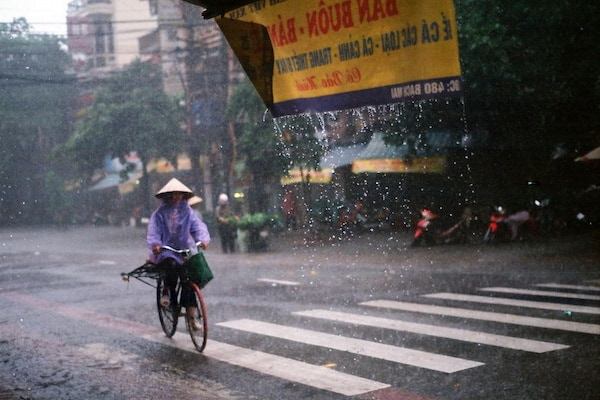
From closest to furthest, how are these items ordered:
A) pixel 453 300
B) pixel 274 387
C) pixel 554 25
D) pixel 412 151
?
pixel 274 387 < pixel 453 300 < pixel 554 25 < pixel 412 151

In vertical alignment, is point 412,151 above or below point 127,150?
below

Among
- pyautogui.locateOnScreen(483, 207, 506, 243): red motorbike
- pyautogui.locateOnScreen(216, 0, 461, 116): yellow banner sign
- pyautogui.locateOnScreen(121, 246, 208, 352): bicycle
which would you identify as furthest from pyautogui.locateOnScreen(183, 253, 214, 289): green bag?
pyautogui.locateOnScreen(483, 207, 506, 243): red motorbike

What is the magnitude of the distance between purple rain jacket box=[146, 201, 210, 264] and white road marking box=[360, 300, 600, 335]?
362 cm

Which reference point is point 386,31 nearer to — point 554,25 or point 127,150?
point 554,25

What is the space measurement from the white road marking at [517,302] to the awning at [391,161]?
10.5m

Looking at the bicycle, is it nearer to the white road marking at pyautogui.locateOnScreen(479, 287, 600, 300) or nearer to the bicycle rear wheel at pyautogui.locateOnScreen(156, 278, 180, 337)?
the bicycle rear wheel at pyautogui.locateOnScreen(156, 278, 180, 337)

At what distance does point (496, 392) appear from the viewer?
5883 millimetres

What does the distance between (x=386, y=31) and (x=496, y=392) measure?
3.22 meters

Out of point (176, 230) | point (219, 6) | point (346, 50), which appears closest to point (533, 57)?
point (176, 230)

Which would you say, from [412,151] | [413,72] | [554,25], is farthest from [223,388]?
[412,151]

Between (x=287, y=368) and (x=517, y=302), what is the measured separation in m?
4.89

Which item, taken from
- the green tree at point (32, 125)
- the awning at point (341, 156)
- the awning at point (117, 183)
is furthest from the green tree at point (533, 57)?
the awning at point (117, 183)

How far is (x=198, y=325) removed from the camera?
7.79 meters

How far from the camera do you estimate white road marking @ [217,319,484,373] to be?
22.4 ft
